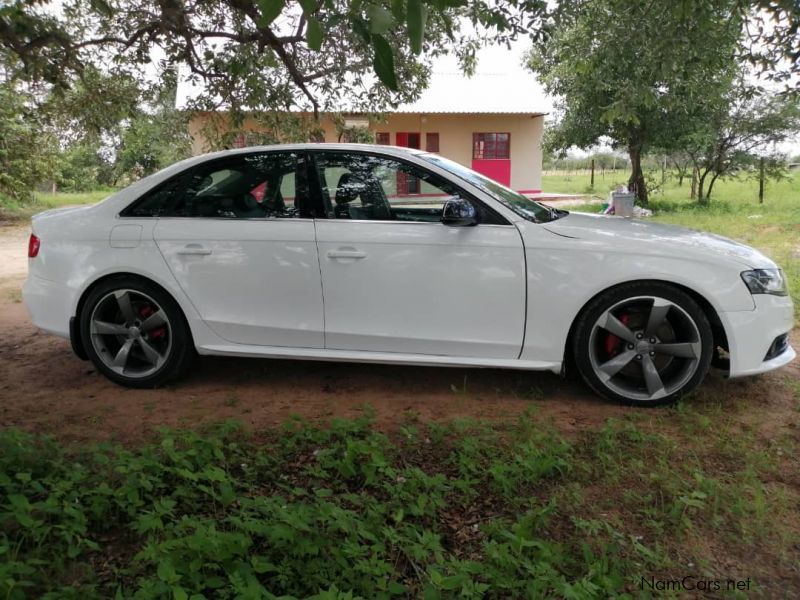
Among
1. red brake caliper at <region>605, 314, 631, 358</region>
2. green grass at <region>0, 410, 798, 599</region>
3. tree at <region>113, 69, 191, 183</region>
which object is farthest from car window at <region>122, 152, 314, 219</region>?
tree at <region>113, 69, 191, 183</region>

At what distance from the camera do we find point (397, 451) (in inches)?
133

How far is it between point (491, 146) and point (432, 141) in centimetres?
222

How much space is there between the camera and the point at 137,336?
4375 millimetres

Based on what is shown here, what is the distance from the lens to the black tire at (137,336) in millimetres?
4316

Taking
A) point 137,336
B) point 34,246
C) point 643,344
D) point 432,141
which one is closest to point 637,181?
point 432,141

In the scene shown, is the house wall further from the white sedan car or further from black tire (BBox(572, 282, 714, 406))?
black tire (BBox(572, 282, 714, 406))

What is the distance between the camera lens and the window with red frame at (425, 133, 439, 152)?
23.5 m

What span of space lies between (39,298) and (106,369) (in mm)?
681

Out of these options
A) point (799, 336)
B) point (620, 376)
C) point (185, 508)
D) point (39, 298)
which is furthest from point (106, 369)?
point (799, 336)

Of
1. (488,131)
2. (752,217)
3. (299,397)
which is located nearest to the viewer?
(299,397)

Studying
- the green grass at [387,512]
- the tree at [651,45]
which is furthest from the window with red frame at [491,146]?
the green grass at [387,512]

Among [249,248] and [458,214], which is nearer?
[458,214]

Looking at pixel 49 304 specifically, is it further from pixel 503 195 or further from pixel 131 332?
pixel 503 195

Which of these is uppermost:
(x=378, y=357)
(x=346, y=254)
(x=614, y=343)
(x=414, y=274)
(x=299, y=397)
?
(x=346, y=254)
